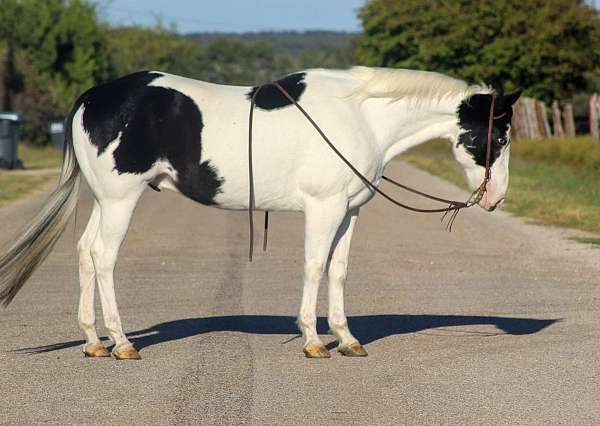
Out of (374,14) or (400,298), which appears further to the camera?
(374,14)

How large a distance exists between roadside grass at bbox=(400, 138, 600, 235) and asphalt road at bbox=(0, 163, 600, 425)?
15.4ft

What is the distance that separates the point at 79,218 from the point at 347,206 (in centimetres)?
1263

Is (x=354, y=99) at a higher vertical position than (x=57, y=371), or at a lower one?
higher

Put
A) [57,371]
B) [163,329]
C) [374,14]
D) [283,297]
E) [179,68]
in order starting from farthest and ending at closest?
1. [179,68]
2. [374,14]
3. [283,297]
4. [163,329]
5. [57,371]

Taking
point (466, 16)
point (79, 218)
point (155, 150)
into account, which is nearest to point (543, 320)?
point (155, 150)

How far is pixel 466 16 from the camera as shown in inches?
2520

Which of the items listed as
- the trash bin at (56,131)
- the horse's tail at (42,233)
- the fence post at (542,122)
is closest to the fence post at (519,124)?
the fence post at (542,122)

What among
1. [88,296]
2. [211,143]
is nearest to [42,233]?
[88,296]

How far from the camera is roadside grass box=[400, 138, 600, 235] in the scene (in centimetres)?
2233

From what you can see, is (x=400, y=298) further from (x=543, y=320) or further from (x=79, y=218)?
(x=79, y=218)

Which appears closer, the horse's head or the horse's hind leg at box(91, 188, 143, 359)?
the horse's hind leg at box(91, 188, 143, 359)

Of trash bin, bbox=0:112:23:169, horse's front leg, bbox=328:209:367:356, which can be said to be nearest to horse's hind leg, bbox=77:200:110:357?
horse's front leg, bbox=328:209:367:356

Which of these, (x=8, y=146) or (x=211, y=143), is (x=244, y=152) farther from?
(x=8, y=146)

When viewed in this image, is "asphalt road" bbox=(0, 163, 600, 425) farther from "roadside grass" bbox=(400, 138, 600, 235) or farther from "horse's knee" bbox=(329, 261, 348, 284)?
"roadside grass" bbox=(400, 138, 600, 235)
